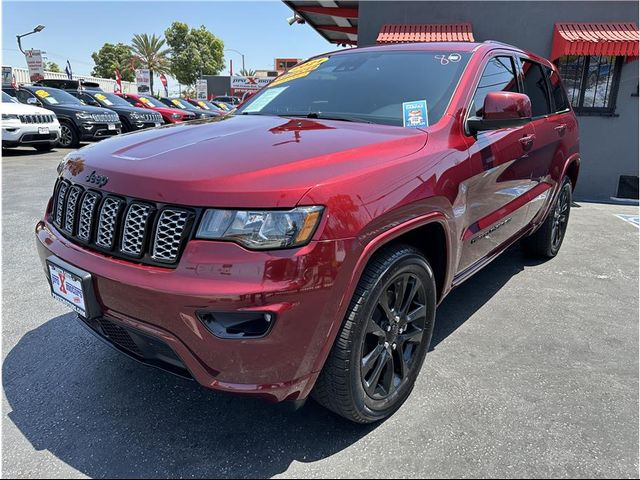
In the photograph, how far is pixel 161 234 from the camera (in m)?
1.82

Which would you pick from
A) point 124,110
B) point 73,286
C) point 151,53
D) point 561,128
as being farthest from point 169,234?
point 151,53

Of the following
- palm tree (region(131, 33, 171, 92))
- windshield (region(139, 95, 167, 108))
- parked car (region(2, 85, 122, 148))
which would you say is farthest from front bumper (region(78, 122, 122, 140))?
palm tree (region(131, 33, 171, 92))

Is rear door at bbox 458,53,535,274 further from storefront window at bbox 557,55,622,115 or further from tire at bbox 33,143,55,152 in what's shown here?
tire at bbox 33,143,55,152

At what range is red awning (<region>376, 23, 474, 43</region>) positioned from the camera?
8.63 metres

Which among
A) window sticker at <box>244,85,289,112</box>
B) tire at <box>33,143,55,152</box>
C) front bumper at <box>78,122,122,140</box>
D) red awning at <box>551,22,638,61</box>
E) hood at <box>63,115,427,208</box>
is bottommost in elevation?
tire at <box>33,143,55,152</box>

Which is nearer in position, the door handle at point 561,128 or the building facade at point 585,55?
the door handle at point 561,128

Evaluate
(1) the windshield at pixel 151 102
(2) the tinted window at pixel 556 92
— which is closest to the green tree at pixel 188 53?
(1) the windshield at pixel 151 102

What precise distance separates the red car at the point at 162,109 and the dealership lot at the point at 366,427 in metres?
13.6

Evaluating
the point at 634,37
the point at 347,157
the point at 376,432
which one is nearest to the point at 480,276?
the point at 376,432

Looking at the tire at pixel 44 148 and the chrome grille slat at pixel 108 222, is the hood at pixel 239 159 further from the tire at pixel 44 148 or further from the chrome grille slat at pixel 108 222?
the tire at pixel 44 148

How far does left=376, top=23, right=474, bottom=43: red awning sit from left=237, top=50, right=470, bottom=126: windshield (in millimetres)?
5839

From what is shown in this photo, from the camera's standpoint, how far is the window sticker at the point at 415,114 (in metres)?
2.54

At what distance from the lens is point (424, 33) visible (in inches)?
352

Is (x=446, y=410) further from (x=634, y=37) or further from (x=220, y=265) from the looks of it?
(x=634, y=37)
